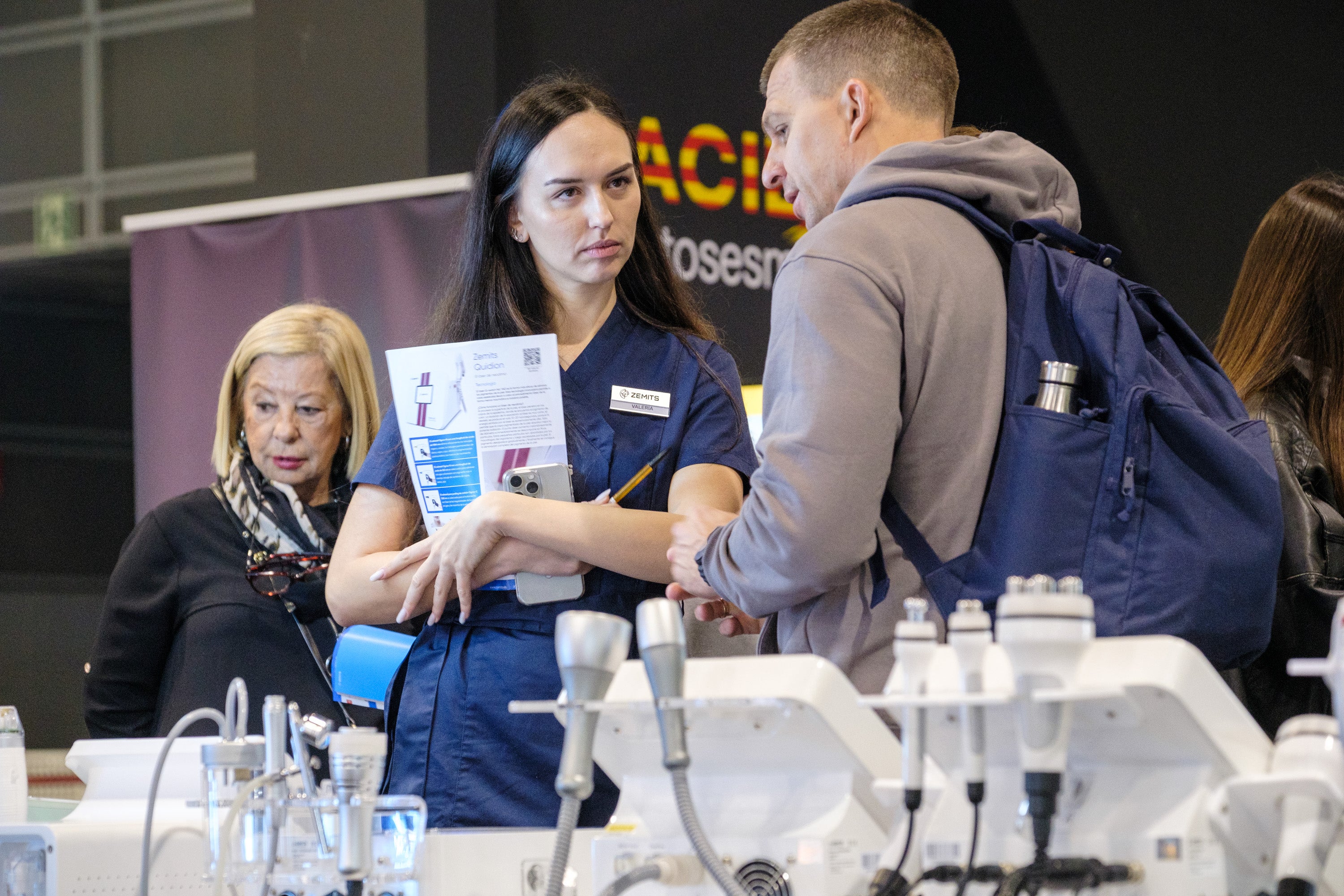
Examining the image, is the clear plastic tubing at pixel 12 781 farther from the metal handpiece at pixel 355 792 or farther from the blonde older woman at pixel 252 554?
the metal handpiece at pixel 355 792

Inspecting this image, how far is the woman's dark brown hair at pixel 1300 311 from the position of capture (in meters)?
2.16

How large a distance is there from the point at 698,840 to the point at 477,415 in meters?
1.02

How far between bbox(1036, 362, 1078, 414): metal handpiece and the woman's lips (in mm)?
798

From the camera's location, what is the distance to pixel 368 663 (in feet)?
7.47

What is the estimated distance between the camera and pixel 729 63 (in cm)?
445

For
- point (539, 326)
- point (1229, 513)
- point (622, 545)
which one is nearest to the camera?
point (1229, 513)

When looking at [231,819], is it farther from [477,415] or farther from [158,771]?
[477,415]

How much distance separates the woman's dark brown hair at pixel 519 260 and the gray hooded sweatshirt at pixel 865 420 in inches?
26.4

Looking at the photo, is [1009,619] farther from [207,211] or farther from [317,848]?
[207,211]

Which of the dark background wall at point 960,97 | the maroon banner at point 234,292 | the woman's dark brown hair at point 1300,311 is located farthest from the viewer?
the dark background wall at point 960,97

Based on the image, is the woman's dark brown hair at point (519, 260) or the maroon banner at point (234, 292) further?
the maroon banner at point (234, 292)

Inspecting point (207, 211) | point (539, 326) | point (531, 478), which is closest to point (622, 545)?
point (531, 478)

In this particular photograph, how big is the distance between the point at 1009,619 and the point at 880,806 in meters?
0.27

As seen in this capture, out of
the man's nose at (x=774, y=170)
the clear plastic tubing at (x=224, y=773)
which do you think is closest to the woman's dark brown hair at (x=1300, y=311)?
the man's nose at (x=774, y=170)
